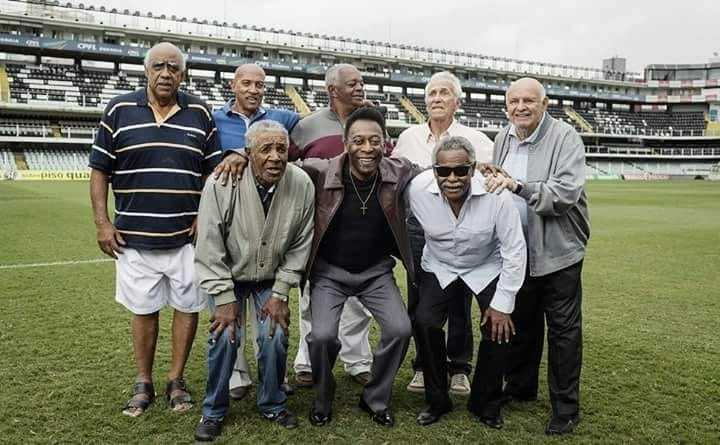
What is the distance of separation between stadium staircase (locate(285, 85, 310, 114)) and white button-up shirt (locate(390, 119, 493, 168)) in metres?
49.4

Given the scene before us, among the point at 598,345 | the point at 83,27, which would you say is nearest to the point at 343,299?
the point at 598,345

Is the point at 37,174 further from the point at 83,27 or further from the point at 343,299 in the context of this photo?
the point at 343,299

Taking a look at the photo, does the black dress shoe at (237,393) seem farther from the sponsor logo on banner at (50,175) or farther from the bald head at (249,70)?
→ the sponsor logo on banner at (50,175)

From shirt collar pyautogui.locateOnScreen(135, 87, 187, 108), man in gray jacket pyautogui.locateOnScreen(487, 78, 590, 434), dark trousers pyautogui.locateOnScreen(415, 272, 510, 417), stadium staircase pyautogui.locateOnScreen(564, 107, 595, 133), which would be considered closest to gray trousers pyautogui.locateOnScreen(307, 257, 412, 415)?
dark trousers pyautogui.locateOnScreen(415, 272, 510, 417)

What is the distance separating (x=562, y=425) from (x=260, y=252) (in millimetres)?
2085

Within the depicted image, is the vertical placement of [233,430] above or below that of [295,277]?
below

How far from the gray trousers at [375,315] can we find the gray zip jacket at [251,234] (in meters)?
0.28

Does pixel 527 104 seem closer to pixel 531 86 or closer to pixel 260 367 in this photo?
pixel 531 86

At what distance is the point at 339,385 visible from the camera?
4.61 meters

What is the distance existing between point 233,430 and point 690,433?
8.72ft

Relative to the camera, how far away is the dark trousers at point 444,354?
392 centimetres

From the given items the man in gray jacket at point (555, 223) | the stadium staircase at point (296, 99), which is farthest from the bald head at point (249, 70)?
the stadium staircase at point (296, 99)

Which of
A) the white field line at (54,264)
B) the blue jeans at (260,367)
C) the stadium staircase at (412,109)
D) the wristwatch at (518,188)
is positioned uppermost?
the stadium staircase at (412,109)

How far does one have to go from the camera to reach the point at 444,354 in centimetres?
406
